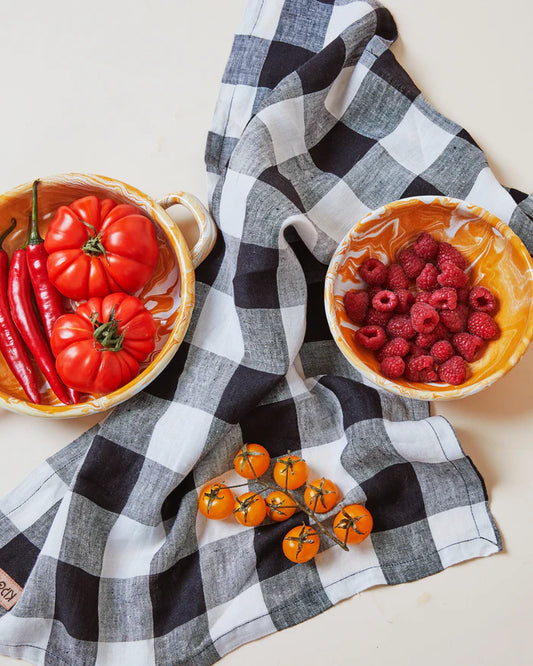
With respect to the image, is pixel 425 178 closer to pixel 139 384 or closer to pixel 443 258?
pixel 443 258

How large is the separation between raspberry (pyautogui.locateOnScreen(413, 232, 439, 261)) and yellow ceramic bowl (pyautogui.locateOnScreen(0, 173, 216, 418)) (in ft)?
1.34

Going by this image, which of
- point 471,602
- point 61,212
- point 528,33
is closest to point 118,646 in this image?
point 471,602

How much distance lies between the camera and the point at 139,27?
1.38m

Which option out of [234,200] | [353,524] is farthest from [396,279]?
[353,524]

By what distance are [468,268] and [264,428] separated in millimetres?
528

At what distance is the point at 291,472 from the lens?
1173mm

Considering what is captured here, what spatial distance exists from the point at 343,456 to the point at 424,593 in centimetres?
30

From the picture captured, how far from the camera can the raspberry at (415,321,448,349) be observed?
119 centimetres

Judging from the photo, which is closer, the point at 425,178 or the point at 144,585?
the point at 144,585

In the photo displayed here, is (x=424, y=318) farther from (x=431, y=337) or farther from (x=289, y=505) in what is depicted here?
(x=289, y=505)

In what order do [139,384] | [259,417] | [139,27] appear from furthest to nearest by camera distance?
[139,27] < [259,417] < [139,384]

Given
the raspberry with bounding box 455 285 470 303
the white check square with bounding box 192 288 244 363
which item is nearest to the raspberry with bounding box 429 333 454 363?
the raspberry with bounding box 455 285 470 303

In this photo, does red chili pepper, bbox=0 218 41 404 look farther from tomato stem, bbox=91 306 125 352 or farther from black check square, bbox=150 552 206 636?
black check square, bbox=150 552 206 636

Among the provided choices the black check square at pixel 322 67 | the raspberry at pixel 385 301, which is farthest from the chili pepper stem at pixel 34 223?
the raspberry at pixel 385 301
